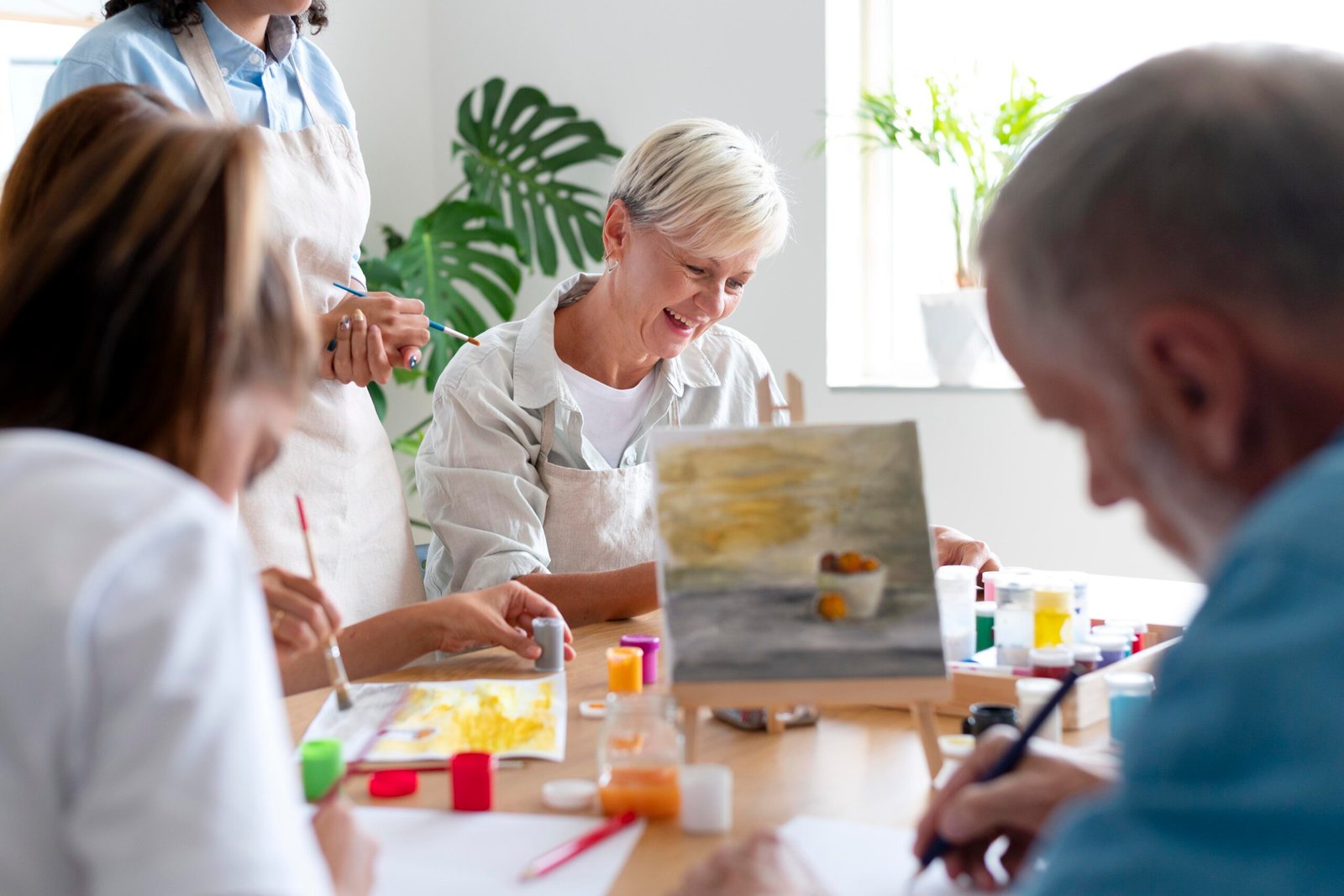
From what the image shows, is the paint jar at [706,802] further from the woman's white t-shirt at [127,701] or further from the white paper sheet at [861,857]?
the woman's white t-shirt at [127,701]

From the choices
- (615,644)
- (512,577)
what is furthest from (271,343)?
(512,577)

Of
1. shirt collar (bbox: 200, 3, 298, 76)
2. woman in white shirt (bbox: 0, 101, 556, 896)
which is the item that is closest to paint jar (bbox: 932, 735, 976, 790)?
woman in white shirt (bbox: 0, 101, 556, 896)

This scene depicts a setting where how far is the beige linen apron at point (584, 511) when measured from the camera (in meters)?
2.22

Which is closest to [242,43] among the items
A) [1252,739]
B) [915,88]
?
[1252,739]

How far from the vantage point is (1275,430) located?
0.69 meters

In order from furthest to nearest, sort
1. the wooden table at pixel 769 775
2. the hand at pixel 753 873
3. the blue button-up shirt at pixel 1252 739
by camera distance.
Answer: the wooden table at pixel 769 775, the hand at pixel 753 873, the blue button-up shirt at pixel 1252 739

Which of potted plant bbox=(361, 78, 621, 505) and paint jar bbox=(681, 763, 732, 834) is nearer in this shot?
paint jar bbox=(681, 763, 732, 834)

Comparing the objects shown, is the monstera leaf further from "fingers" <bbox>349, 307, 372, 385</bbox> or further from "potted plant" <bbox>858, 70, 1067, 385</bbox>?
"fingers" <bbox>349, 307, 372, 385</bbox>

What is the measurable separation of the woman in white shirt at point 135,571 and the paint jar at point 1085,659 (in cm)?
106

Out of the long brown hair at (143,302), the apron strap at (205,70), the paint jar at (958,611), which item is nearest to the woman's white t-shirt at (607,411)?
the apron strap at (205,70)

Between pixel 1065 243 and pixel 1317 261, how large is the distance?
14 cm

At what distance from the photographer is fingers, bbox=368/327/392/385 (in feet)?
6.56

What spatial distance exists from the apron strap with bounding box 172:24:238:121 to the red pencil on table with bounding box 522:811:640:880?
53.0 inches

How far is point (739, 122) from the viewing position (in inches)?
149
